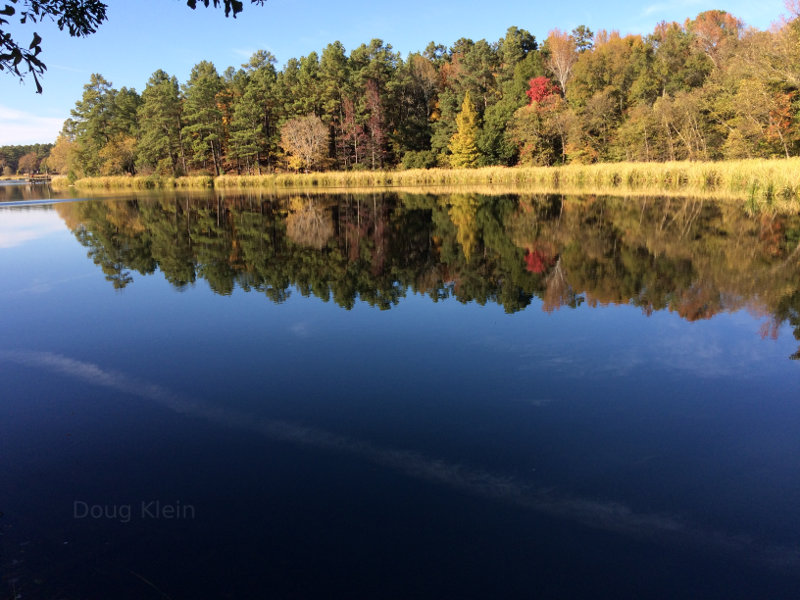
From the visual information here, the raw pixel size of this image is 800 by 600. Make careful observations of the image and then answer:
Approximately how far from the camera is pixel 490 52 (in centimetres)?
5900

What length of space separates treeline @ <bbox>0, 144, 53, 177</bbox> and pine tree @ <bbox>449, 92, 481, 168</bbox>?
133514 millimetres

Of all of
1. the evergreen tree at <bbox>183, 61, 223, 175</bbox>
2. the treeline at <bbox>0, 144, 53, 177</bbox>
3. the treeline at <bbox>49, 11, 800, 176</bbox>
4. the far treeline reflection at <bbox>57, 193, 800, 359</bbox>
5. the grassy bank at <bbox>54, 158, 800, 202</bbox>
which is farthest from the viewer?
the treeline at <bbox>0, 144, 53, 177</bbox>

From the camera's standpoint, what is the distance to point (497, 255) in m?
11.6

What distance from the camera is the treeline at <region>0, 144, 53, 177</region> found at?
460 feet

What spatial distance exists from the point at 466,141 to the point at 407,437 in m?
48.8

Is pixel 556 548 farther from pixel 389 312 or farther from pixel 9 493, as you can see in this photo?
pixel 389 312

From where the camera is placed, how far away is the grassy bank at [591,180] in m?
22.1

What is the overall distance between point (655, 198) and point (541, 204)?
524cm

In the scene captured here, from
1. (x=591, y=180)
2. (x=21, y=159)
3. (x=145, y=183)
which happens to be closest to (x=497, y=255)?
(x=591, y=180)

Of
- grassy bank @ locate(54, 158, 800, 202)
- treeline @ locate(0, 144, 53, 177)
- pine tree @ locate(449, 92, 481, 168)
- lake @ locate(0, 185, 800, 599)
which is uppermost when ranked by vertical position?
treeline @ locate(0, 144, 53, 177)

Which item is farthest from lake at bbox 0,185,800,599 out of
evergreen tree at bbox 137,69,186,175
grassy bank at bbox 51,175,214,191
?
evergreen tree at bbox 137,69,186,175

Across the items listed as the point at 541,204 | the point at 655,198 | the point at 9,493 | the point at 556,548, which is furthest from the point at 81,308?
the point at 655,198

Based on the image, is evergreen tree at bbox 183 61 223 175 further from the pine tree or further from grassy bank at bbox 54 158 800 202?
the pine tree

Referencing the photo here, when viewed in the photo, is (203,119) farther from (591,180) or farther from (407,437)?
(407,437)
